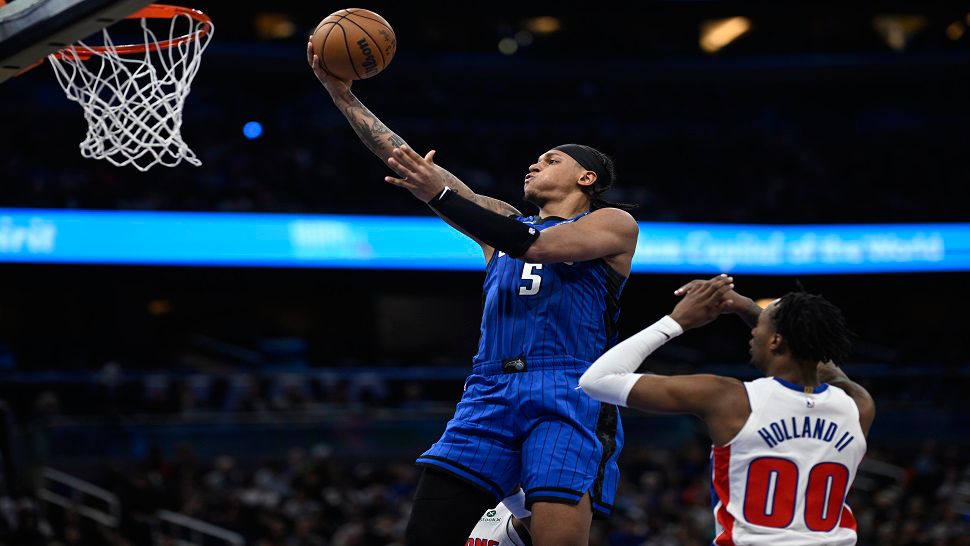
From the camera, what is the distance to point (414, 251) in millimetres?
18625

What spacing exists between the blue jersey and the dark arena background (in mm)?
7939

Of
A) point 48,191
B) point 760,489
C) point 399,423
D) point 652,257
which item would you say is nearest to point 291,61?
point 48,191

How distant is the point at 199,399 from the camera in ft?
52.3

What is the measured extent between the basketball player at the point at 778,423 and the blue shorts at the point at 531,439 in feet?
1.71

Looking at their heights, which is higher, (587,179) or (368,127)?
(368,127)

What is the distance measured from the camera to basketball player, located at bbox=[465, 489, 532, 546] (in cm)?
452

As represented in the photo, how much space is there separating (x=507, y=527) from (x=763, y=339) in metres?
1.52

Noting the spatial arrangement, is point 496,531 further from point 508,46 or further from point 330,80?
point 508,46

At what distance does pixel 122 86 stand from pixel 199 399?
10.9m

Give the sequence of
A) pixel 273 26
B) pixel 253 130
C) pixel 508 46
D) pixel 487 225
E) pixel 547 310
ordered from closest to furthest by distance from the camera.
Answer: pixel 487 225, pixel 547 310, pixel 253 130, pixel 273 26, pixel 508 46

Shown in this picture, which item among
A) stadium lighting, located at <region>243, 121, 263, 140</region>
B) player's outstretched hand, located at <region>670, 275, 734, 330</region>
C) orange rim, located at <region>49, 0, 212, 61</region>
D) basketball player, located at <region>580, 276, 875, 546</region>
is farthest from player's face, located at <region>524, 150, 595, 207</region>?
stadium lighting, located at <region>243, 121, 263, 140</region>

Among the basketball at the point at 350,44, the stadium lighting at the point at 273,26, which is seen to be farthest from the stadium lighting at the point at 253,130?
the basketball at the point at 350,44

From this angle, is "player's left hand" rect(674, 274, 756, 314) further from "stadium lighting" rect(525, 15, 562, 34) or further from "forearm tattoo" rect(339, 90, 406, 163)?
"stadium lighting" rect(525, 15, 562, 34)

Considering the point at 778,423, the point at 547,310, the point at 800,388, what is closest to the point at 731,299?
the point at 800,388
